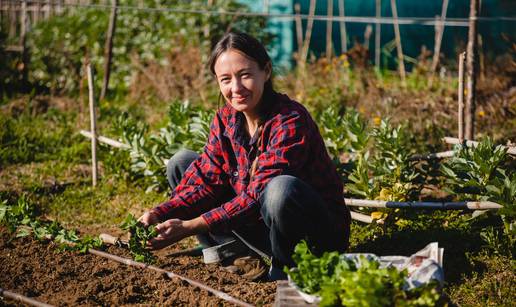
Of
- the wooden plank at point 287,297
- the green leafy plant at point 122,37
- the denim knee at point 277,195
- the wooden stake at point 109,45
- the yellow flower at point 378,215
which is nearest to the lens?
the wooden plank at point 287,297

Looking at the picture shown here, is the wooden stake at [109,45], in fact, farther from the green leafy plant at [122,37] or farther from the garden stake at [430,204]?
the garden stake at [430,204]

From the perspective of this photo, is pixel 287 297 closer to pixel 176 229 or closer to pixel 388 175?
pixel 176 229

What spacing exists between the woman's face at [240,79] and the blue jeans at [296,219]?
1.35ft

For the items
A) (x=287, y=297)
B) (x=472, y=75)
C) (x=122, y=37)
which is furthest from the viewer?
(x=122, y=37)

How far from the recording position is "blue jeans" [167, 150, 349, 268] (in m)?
2.50

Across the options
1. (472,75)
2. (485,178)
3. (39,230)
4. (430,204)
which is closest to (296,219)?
(430,204)

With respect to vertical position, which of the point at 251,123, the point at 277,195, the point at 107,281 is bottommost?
the point at 107,281

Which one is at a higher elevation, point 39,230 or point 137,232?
point 137,232

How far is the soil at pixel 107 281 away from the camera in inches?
103

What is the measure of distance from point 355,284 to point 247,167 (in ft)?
3.27

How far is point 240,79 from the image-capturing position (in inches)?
106

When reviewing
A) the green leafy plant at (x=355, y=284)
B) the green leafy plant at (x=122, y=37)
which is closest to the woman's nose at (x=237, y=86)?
the green leafy plant at (x=355, y=284)

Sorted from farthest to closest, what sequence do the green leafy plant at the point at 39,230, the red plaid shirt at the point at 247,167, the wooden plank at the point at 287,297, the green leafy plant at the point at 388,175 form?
the green leafy plant at the point at 388,175
the green leafy plant at the point at 39,230
the red plaid shirt at the point at 247,167
the wooden plank at the point at 287,297

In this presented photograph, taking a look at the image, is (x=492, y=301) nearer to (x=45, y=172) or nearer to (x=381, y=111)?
(x=381, y=111)
